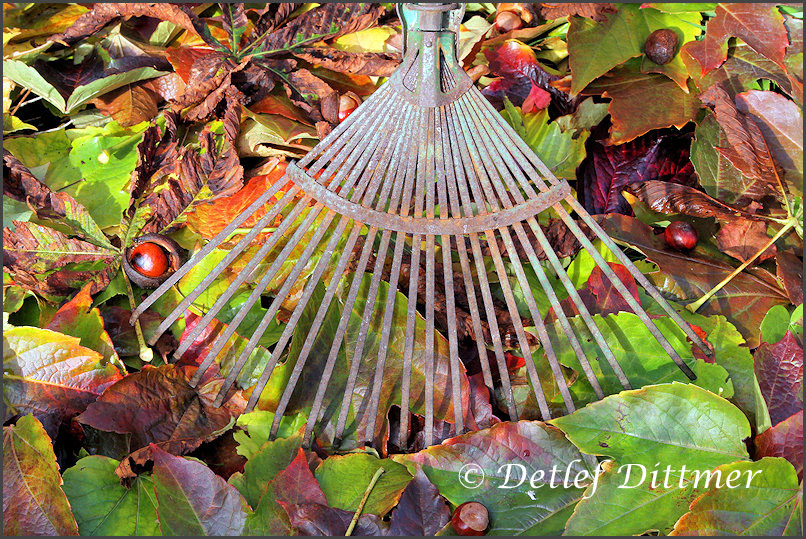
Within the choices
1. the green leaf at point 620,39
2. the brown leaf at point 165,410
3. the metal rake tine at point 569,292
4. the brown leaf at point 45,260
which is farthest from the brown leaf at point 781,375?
the brown leaf at point 45,260

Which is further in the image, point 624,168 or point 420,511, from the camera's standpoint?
point 624,168

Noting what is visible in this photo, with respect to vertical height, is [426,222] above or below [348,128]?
below

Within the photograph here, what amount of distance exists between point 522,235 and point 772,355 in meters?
0.39

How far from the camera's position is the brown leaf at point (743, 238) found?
114 centimetres

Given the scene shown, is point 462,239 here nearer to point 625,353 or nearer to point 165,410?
point 625,353

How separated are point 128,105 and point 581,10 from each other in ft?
3.07

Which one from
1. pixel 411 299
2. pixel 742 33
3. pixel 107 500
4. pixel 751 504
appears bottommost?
pixel 107 500

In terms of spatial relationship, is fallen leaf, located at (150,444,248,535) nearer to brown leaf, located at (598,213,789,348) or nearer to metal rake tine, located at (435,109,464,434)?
metal rake tine, located at (435,109,464,434)

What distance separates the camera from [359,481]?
3.06 ft

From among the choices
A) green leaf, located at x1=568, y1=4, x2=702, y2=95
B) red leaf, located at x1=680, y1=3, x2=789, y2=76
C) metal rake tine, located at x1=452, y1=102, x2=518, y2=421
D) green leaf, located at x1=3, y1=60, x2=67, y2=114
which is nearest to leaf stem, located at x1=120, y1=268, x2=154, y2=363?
green leaf, located at x1=3, y1=60, x2=67, y2=114

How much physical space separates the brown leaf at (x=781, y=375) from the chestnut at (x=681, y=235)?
233 mm

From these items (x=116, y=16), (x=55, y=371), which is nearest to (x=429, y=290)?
(x=55, y=371)

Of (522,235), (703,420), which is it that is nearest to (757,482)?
(703,420)

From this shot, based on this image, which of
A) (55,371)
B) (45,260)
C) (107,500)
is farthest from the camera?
(45,260)
